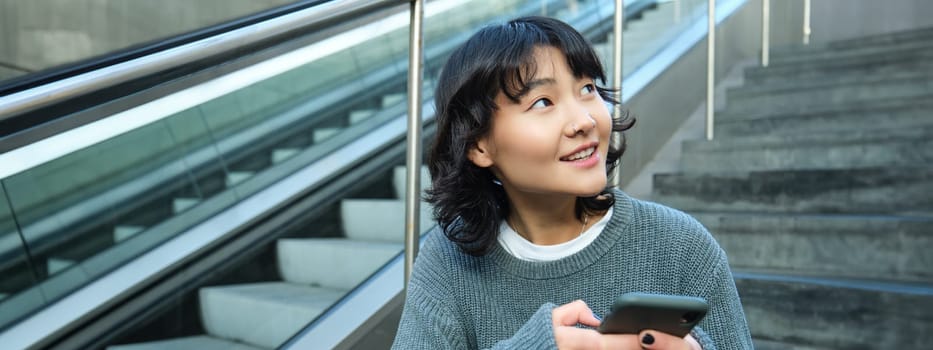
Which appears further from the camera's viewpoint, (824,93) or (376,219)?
(824,93)

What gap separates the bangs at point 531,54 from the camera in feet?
2.49

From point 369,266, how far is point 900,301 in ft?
3.56

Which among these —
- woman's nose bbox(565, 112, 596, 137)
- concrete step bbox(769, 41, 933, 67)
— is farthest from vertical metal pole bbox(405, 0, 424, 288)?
concrete step bbox(769, 41, 933, 67)

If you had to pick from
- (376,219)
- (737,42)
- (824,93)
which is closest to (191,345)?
(376,219)

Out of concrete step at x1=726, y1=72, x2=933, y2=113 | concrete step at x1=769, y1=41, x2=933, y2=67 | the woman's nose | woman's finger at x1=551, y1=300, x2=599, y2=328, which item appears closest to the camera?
woman's finger at x1=551, y1=300, x2=599, y2=328

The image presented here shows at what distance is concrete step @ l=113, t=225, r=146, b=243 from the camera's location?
59.7 inches

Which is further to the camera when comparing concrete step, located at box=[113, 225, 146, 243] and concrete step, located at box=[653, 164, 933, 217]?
concrete step, located at box=[653, 164, 933, 217]

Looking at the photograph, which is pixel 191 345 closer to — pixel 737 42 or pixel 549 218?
pixel 549 218

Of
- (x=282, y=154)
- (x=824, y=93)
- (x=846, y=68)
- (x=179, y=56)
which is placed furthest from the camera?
(x=846, y=68)

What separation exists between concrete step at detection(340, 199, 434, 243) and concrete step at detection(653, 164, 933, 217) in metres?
0.76

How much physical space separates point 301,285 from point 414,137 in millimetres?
483

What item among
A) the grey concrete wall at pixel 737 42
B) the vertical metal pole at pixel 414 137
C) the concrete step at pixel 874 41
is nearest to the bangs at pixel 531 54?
the vertical metal pole at pixel 414 137

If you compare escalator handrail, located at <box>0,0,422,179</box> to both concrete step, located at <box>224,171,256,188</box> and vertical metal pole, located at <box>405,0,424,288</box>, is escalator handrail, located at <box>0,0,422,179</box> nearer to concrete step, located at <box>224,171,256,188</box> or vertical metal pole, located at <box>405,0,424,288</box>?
concrete step, located at <box>224,171,256,188</box>

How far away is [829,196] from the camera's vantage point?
1.80m
